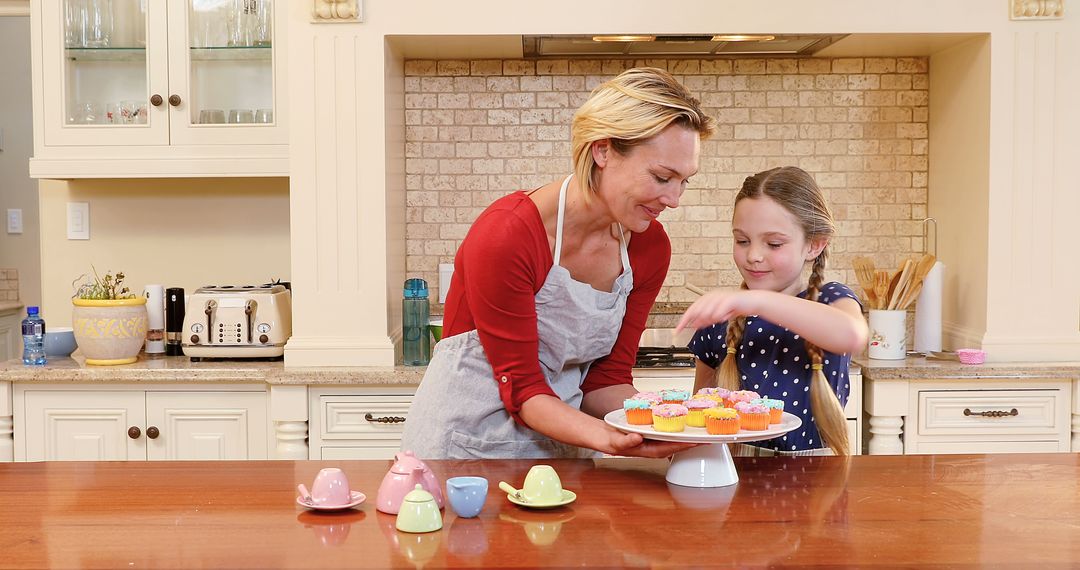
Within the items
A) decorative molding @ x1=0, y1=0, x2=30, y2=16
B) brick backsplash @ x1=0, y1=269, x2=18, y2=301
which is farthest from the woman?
brick backsplash @ x1=0, y1=269, x2=18, y2=301

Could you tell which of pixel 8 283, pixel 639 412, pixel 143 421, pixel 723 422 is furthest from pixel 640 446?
pixel 8 283

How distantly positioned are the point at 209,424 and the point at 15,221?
137 inches

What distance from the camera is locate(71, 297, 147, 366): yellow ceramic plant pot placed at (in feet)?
10.4

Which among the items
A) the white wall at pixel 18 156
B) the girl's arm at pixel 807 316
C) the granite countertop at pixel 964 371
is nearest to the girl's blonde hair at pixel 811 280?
the girl's arm at pixel 807 316

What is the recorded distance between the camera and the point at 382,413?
10.0ft

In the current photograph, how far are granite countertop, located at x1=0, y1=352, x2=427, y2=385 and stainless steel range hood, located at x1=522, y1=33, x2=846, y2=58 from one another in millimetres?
1151

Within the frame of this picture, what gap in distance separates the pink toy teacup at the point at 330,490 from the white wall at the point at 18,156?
4.98 metres

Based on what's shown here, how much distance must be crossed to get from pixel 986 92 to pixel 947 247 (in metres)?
0.58

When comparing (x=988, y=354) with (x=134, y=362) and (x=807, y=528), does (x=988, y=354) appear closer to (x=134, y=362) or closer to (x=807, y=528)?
(x=807, y=528)

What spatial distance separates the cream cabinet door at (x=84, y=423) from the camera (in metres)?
3.11

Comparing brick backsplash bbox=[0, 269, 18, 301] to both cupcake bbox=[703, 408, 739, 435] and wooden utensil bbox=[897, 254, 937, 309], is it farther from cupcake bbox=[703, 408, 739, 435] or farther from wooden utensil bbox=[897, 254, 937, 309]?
cupcake bbox=[703, 408, 739, 435]

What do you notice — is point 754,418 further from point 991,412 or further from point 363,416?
point 991,412

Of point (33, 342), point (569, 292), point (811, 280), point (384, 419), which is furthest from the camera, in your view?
point (33, 342)

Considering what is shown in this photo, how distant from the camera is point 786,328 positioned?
6.22 feet
